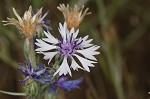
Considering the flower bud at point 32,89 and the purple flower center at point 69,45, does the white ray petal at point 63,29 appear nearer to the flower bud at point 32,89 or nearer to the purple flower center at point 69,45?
the purple flower center at point 69,45

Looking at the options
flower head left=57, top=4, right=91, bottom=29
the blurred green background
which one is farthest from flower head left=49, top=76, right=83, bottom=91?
the blurred green background

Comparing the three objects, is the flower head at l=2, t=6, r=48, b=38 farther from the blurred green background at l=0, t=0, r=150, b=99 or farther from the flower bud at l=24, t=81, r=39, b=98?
the blurred green background at l=0, t=0, r=150, b=99

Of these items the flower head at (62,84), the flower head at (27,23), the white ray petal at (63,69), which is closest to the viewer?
the white ray petal at (63,69)

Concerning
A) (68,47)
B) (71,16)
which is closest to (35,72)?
(68,47)

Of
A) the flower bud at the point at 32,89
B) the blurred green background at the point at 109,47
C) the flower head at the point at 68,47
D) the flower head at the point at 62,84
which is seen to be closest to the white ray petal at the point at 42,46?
the flower head at the point at 68,47

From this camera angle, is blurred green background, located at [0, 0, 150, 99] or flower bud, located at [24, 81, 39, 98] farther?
blurred green background, located at [0, 0, 150, 99]

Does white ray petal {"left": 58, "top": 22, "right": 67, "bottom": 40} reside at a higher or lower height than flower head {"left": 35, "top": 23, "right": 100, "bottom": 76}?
higher
